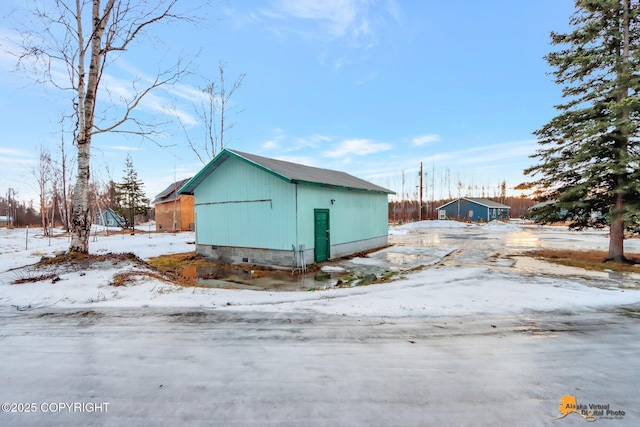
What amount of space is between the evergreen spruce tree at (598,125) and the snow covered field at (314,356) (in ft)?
18.5

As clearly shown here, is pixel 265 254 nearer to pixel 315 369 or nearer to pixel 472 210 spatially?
pixel 315 369

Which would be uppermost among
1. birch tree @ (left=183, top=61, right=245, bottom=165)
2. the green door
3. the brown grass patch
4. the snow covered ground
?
birch tree @ (left=183, top=61, right=245, bottom=165)

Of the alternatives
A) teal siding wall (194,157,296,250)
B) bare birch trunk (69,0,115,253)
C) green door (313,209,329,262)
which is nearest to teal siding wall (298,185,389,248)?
green door (313,209,329,262)

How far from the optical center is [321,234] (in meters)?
10.9

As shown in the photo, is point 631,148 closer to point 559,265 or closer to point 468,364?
point 559,265

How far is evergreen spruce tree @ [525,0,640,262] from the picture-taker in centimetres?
920

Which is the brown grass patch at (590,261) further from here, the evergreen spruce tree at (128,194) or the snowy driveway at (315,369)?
the evergreen spruce tree at (128,194)

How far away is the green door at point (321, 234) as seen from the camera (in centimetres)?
1059

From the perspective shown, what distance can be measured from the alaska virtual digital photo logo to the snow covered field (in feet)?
0.14

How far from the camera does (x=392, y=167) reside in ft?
173

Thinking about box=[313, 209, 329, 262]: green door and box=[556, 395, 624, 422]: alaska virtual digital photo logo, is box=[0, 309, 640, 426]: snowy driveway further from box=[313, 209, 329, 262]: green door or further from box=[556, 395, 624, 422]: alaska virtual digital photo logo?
box=[313, 209, 329, 262]: green door

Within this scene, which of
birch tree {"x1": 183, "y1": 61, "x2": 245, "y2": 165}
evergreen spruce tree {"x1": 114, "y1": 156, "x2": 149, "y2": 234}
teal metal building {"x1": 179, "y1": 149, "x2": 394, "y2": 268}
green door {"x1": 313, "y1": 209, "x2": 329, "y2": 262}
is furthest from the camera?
evergreen spruce tree {"x1": 114, "y1": 156, "x2": 149, "y2": 234}

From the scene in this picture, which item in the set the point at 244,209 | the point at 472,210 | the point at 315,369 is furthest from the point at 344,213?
the point at 472,210

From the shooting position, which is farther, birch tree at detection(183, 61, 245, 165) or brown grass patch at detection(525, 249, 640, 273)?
birch tree at detection(183, 61, 245, 165)
